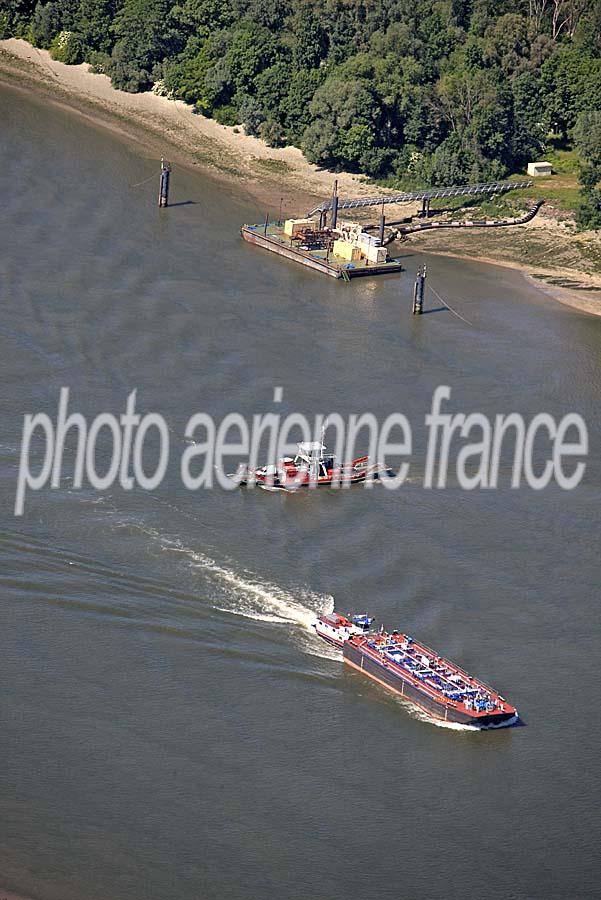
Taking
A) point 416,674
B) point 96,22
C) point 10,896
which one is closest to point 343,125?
point 96,22

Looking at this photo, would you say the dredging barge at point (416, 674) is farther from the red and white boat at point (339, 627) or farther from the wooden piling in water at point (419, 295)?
the wooden piling in water at point (419, 295)

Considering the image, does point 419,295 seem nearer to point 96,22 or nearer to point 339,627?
point 339,627

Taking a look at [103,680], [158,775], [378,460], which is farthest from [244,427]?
[158,775]

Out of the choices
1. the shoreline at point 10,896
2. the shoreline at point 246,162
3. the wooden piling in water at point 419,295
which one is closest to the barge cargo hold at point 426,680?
the shoreline at point 10,896

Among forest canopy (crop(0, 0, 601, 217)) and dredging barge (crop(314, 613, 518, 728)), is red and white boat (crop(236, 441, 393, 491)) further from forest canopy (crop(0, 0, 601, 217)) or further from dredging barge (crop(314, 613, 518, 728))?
forest canopy (crop(0, 0, 601, 217))

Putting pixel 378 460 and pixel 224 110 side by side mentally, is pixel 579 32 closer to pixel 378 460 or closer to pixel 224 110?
pixel 224 110

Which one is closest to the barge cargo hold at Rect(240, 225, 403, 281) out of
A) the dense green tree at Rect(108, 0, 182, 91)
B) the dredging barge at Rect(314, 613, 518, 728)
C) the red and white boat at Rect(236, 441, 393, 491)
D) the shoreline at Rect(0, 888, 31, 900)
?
the dense green tree at Rect(108, 0, 182, 91)

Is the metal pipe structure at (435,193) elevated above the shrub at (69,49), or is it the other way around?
the shrub at (69,49)
